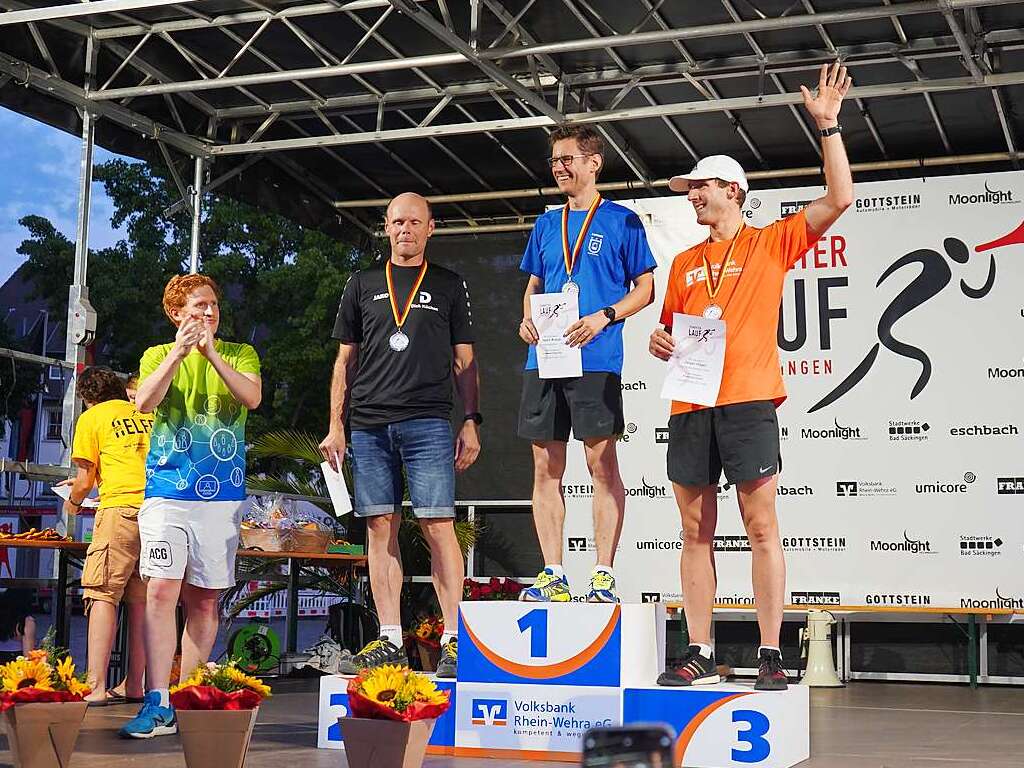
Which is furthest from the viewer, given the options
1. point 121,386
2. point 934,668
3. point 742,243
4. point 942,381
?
point 934,668

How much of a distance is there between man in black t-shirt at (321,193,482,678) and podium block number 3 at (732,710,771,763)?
101 centimetres

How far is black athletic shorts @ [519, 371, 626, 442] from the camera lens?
13.8 feet

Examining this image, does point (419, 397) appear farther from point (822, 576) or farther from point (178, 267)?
point (178, 267)

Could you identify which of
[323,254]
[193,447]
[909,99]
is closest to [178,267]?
[323,254]

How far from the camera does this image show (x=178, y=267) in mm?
25188

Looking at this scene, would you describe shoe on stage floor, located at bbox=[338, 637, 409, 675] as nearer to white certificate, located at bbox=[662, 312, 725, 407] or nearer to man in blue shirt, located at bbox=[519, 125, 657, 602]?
man in blue shirt, located at bbox=[519, 125, 657, 602]

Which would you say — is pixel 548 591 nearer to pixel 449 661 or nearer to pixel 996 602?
pixel 449 661

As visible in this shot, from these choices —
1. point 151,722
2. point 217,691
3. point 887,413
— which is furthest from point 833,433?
point 217,691

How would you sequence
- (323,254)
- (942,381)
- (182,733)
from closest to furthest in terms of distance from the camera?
(182,733) < (942,381) < (323,254)

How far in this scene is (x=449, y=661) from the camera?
171 inches

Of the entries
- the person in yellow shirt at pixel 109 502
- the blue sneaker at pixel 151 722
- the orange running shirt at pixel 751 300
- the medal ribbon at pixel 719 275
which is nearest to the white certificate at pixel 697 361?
the orange running shirt at pixel 751 300

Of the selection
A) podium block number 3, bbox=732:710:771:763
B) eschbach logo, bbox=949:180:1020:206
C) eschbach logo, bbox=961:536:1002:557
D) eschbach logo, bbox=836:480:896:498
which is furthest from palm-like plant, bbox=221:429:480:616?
podium block number 3, bbox=732:710:771:763

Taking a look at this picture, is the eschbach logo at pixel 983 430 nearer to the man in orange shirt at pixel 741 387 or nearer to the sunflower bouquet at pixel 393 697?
the man in orange shirt at pixel 741 387

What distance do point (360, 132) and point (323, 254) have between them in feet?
53.2
